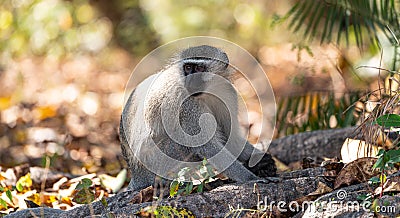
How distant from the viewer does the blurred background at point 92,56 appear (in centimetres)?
796

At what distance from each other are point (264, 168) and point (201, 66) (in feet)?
2.67

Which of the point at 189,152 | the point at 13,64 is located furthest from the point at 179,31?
the point at 189,152

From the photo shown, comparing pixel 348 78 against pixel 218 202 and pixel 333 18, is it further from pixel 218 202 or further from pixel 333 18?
pixel 218 202

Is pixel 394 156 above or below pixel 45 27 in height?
below

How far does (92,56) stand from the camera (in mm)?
10883

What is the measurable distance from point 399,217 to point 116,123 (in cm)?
643

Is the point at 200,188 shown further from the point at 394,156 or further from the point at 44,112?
the point at 44,112

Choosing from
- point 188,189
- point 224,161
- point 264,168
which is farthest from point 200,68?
point 188,189

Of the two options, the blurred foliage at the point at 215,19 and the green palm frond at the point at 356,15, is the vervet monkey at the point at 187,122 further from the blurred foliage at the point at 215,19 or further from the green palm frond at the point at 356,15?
the blurred foliage at the point at 215,19

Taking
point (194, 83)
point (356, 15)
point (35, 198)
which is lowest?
point (35, 198)

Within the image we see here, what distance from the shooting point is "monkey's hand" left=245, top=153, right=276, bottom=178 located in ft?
14.1

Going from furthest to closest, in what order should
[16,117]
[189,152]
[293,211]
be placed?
[16,117] → [189,152] → [293,211]

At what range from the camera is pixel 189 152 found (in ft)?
13.4

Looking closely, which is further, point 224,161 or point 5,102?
point 5,102
